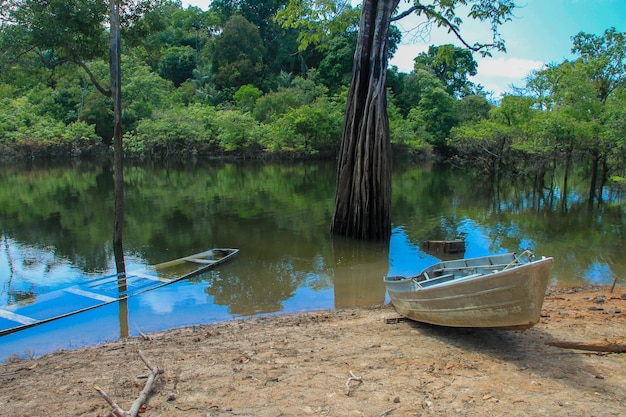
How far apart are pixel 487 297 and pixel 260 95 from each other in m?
56.9

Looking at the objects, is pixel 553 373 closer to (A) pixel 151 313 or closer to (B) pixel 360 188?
(A) pixel 151 313

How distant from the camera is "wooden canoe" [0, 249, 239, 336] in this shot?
28.2ft

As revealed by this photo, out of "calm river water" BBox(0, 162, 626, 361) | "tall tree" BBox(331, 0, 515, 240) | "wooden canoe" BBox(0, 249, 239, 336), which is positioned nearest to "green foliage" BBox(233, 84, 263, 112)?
"calm river water" BBox(0, 162, 626, 361)

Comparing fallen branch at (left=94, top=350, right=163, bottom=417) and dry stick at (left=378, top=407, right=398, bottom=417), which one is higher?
fallen branch at (left=94, top=350, right=163, bottom=417)

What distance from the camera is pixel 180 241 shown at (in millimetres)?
15078

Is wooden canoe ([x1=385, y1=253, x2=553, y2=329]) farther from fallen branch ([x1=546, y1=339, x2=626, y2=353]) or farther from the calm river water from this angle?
the calm river water

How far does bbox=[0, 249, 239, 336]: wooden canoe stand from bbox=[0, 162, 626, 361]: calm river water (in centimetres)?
27

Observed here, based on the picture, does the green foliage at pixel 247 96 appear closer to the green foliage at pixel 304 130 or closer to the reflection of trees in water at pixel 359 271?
the green foliage at pixel 304 130

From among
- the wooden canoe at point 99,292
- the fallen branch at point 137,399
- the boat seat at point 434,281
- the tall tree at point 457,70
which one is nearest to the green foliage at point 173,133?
the tall tree at point 457,70

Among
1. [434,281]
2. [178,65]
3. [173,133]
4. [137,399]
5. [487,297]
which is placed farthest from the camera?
[178,65]

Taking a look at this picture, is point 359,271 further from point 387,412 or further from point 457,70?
point 457,70

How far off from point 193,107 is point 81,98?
→ 1207 centimetres

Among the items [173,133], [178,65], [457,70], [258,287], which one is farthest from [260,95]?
[258,287]

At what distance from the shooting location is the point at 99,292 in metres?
9.99
